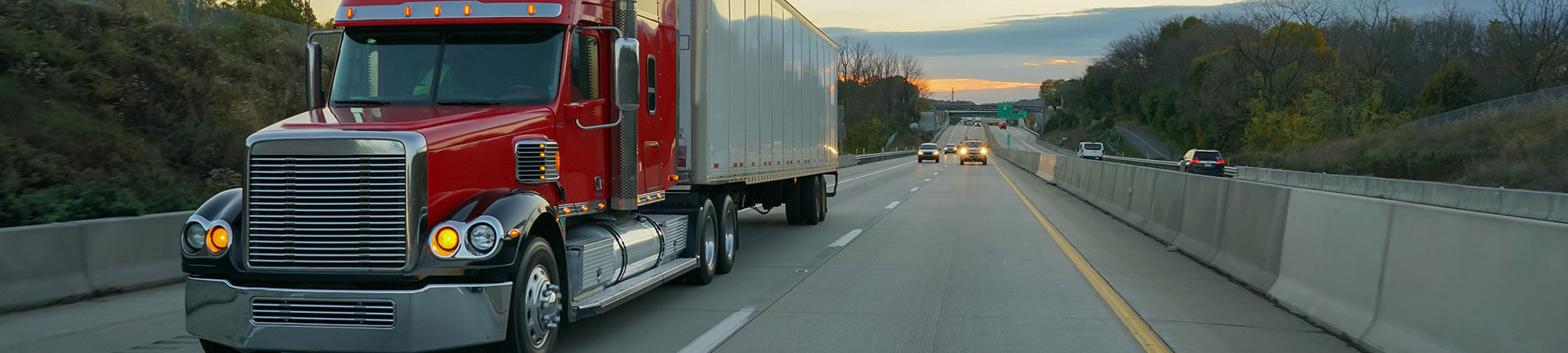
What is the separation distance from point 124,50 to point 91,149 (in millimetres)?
2968

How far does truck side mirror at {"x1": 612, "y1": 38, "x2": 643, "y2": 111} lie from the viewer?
24.4ft

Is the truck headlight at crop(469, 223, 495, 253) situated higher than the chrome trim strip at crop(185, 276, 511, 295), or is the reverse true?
the truck headlight at crop(469, 223, 495, 253)

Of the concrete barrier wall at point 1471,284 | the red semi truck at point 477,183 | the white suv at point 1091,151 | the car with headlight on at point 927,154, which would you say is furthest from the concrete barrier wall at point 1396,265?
the white suv at point 1091,151

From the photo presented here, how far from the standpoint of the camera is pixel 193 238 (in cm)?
604

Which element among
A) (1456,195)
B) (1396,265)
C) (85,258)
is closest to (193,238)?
(85,258)

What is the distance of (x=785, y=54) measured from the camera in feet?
48.6

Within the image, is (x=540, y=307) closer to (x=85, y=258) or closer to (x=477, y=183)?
(x=477, y=183)

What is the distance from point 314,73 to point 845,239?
886 centimetres

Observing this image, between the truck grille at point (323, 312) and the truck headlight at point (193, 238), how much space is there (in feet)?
1.74

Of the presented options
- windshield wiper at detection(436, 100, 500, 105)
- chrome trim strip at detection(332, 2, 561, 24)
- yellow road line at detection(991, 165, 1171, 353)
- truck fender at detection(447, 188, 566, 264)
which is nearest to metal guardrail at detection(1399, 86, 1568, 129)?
yellow road line at detection(991, 165, 1171, 353)

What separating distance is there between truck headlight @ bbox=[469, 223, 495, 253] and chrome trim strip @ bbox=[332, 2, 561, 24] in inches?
79.4

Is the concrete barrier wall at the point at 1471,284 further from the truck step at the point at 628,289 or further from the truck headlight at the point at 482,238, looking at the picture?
the truck headlight at the point at 482,238

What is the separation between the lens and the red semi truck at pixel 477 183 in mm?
5781

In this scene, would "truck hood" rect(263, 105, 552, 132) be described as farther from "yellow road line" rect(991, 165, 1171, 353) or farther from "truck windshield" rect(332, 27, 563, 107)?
"yellow road line" rect(991, 165, 1171, 353)
